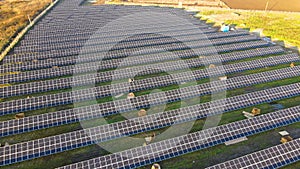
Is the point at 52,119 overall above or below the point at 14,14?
below

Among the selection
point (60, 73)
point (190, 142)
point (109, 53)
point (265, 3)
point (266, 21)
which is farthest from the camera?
point (265, 3)

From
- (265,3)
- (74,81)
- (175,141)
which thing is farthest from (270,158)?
(265,3)

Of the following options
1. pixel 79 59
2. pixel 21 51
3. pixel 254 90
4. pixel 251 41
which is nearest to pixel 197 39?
pixel 251 41

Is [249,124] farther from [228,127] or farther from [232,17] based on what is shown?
[232,17]

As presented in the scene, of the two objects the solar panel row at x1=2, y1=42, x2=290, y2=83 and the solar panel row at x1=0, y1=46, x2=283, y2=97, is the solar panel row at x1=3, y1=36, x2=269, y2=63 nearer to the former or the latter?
the solar panel row at x1=0, y1=46, x2=283, y2=97

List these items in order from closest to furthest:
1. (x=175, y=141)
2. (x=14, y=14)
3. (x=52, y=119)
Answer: (x=175, y=141) < (x=52, y=119) < (x=14, y=14)

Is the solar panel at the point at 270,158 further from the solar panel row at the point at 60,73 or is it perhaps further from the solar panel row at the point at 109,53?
the solar panel row at the point at 109,53

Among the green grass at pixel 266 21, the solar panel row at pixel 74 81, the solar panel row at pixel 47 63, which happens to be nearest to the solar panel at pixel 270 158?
the solar panel row at pixel 74 81

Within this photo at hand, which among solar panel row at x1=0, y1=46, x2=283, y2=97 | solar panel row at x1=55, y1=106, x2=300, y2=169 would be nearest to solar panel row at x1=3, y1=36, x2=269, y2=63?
solar panel row at x1=0, y1=46, x2=283, y2=97

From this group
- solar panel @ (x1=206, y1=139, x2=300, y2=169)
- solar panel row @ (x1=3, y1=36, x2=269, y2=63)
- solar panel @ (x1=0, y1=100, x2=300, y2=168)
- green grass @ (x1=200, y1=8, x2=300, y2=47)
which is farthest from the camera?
green grass @ (x1=200, y1=8, x2=300, y2=47)

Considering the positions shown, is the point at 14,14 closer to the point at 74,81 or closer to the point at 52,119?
the point at 74,81
